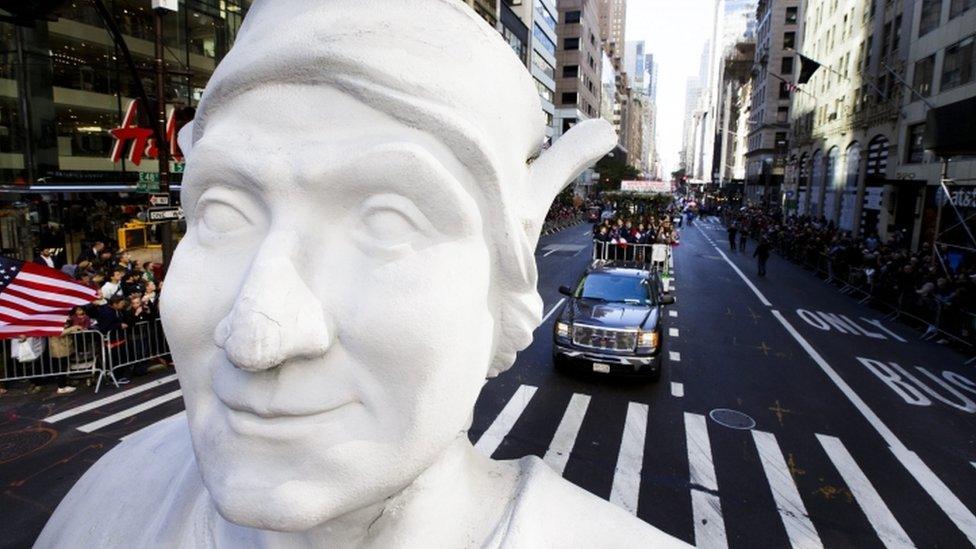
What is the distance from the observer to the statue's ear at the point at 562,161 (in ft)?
4.78

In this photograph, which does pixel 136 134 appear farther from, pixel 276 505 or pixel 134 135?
pixel 276 505

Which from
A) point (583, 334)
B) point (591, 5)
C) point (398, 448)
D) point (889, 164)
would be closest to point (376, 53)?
point (398, 448)

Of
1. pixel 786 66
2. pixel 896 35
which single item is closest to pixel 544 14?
pixel 786 66

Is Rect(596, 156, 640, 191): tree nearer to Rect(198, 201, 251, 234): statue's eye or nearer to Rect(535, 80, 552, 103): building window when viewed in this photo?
Rect(535, 80, 552, 103): building window

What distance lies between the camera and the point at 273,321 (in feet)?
3.24

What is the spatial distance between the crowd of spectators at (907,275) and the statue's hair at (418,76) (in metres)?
13.9

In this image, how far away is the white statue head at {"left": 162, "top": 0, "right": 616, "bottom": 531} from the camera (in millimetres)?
1045

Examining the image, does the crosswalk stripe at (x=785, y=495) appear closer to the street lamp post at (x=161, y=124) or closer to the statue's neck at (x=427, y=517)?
the statue's neck at (x=427, y=517)

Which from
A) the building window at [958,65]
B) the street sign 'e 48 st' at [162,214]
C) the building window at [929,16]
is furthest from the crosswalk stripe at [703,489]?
the building window at [929,16]

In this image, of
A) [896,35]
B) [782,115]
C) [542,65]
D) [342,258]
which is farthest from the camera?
[782,115]

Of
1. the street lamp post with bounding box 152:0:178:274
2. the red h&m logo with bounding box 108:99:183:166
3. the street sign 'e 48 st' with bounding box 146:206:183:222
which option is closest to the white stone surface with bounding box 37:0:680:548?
the street sign 'e 48 st' with bounding box 146:206:183:222

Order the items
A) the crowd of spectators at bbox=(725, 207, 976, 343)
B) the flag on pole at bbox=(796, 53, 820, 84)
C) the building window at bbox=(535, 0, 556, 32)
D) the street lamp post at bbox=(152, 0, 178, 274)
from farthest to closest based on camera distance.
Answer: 1. the building window at bbox=(535, 0, 556, 32)
2. the flag on pole at bbox=(796, 53, 820, 84)
3. the crowd of spectators at bbox=(725, 207, 976, 343)
4. the street lamp post at bbox=(152, 0, 178, 274)

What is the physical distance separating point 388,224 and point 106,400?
876 centimetres

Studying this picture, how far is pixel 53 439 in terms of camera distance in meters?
6.65
